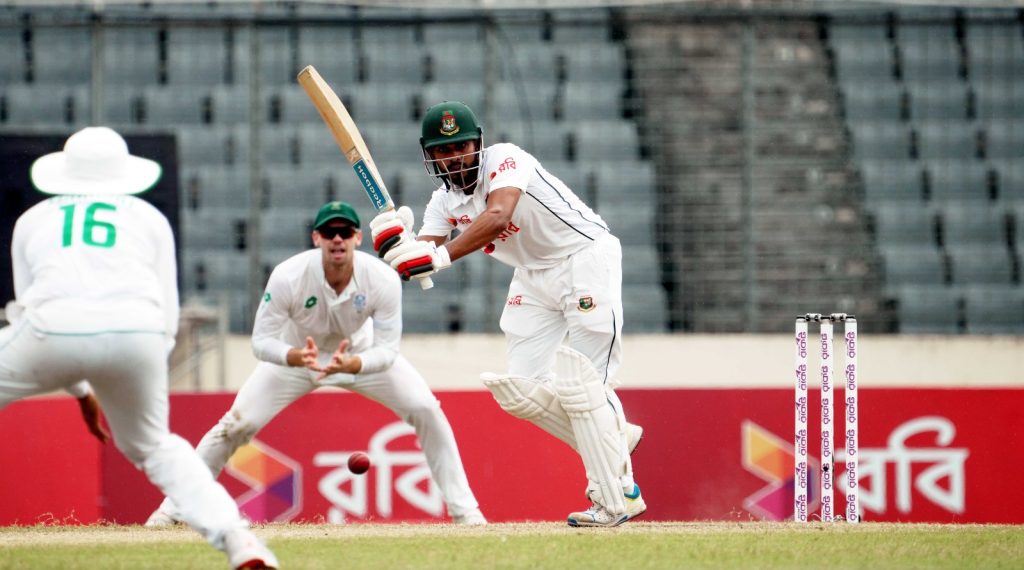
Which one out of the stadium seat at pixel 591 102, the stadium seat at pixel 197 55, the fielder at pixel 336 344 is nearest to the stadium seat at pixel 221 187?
the stadium seat at pixel 197 55

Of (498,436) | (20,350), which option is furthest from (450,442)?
(20,350)

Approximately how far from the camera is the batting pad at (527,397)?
621cm

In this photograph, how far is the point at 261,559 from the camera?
444 cm

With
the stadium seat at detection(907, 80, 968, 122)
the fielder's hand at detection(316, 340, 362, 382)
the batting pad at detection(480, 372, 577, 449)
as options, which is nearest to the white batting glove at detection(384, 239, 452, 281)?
the fielder's hand at detection(316, 340, 362, 382)

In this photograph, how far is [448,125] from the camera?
6.00 m

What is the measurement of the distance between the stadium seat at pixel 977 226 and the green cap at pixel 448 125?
20.6 feet

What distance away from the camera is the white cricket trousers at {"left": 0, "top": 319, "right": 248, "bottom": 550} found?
4.39 metres

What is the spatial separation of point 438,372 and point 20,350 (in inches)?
251

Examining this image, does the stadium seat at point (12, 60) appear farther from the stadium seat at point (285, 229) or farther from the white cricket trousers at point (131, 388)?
the white cricket trousers at point (131, 388)

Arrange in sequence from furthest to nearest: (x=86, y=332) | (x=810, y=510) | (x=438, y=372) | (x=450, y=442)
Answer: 1. (x=438, y=372)
2. (x=810, y=510)
3. (x=450, y=442)
4. (x=86, y=332)

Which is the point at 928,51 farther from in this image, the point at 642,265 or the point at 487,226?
the point at 487,226

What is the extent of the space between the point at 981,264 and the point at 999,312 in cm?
39

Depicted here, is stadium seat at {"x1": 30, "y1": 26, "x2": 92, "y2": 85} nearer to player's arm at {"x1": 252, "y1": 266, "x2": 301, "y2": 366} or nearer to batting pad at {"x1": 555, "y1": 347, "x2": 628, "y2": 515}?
player's arm at {"x1": 252, "y1": 266, "x2": 301, "y2": 366}

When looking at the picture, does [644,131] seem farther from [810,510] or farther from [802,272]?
[810,510]
